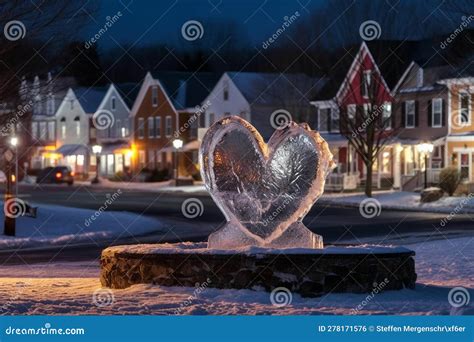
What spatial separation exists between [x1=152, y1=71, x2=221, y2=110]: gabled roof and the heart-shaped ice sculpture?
65793 mm

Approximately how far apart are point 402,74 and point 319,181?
142 ft

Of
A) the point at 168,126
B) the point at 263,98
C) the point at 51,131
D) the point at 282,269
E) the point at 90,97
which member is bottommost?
the point at 282,269

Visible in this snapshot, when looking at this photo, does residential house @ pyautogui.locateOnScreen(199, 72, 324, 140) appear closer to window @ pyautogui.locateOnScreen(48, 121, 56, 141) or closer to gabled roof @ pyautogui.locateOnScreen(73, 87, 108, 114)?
gabled roof @ pyautogui.locateOnScreen(73, 87, 108, 114)

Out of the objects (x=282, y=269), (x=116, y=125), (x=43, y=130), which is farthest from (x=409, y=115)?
(x=43, y=130)

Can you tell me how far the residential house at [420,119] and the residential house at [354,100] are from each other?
0.77 m

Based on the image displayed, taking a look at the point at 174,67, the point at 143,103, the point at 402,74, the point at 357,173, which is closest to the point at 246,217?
the point at 402,74

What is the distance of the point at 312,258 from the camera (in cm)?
1430

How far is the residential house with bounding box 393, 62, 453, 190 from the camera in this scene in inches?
2207

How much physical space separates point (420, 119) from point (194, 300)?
4714 centimetres

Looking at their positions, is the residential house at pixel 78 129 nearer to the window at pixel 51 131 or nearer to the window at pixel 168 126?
the window at pixel 51 131

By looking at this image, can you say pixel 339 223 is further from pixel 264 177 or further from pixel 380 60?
pixel 380 60

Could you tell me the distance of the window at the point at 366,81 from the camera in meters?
52.2

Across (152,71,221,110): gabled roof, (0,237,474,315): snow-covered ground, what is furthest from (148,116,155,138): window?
(0,237,474,315): snow-covered ground

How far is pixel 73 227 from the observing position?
32.2 metres
